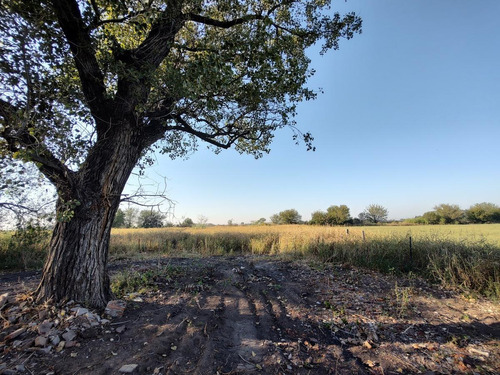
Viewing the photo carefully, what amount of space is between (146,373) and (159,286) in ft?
7.97

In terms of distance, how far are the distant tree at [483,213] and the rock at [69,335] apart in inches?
2165

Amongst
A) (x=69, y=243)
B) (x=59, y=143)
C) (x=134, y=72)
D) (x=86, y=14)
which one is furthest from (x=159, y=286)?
(x=86, y=14)

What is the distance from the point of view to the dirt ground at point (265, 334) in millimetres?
2506

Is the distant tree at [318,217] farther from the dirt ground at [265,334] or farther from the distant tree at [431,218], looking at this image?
the dirt ground at [265,334]

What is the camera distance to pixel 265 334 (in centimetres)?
319

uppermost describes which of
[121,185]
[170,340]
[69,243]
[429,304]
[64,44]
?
[64,44]

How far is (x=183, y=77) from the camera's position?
315cm

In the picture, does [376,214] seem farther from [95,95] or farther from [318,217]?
[95,95]

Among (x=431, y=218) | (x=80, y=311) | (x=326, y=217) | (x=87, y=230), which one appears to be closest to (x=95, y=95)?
(x=87, y=230)

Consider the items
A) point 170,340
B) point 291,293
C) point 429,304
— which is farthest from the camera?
point 291,293

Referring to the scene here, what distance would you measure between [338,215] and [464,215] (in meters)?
22.8

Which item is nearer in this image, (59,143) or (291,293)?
(59,143)

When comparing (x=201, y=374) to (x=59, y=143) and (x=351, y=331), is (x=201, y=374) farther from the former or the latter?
(x=59, y=143)

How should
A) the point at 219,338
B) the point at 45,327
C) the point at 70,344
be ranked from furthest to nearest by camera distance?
the point at 219,338 → the point at 45,327 → the point at 70,344
